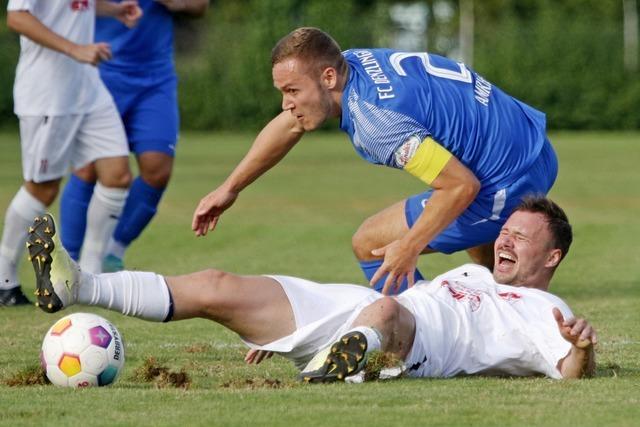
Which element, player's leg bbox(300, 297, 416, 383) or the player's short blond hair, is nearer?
player's leg bbox(300, 297, 416, 383)

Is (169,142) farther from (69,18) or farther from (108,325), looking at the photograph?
(108,325)

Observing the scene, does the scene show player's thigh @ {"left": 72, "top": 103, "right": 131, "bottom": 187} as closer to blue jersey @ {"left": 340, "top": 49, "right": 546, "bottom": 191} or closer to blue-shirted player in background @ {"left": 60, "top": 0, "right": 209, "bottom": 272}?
blue-shirted player in background @ {"left": 60, "top": 0, "right": 209, "bottom": 272}

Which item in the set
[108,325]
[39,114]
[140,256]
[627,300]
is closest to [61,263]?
[108,325]

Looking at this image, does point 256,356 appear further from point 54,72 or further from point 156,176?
point 156,176

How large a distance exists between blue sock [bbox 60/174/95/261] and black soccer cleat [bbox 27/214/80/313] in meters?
4.55

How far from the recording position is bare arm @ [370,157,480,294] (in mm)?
6102

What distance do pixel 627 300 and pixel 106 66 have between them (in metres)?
4.58

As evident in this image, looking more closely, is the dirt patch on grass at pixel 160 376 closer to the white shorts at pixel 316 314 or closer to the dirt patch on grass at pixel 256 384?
the dirt patch on grass at pixel 256 384

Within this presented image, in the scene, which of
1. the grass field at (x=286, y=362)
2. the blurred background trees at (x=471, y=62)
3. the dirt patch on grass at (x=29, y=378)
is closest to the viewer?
the grass field at (x=286, y=362)

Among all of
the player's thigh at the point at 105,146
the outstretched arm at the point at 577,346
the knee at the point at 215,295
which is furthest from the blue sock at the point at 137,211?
the outstretched arm at the point at 577,346

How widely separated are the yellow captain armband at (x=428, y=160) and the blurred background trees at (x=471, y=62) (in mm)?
33102

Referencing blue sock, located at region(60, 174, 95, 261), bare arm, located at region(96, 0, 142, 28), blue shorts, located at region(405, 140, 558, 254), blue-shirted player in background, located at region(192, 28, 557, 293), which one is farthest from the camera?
blue sock, located at region(60, 174, 95, 261)

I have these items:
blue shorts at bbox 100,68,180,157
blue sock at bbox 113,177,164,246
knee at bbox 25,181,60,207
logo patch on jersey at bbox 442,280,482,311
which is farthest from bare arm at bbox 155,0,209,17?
logo patch on jersey at bbox 442,280,482,311

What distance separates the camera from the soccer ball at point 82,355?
5715mm
